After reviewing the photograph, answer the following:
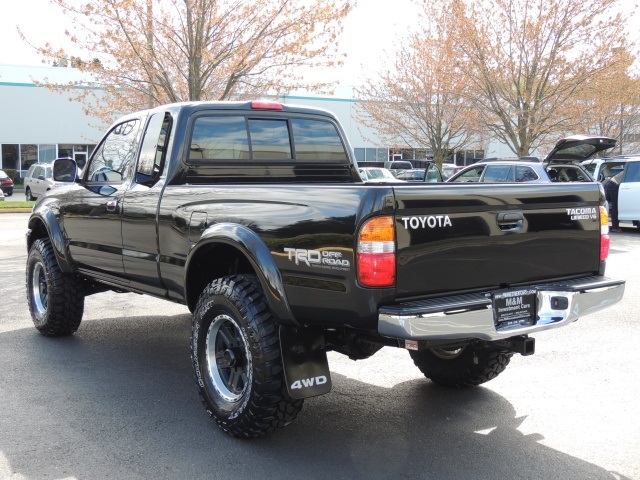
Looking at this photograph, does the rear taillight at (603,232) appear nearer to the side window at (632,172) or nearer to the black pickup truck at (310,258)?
the black pickup truck at (310,258)

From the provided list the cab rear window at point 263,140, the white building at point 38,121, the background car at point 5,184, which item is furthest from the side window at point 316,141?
the white building at point 38,121

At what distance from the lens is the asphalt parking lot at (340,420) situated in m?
3.75

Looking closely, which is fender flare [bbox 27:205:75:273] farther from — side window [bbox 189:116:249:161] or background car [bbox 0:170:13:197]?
background car [bbox 0:170:13:197]

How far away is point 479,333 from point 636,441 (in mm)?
1421

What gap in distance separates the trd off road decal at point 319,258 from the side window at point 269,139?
1817 mm

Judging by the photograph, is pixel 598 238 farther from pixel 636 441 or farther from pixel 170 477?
pixel 170 477

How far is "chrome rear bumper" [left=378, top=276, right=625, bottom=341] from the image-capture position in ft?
10.9

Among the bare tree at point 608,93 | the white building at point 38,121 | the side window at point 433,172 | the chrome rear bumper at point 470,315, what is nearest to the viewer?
the chrome rear bumper at point 470,315

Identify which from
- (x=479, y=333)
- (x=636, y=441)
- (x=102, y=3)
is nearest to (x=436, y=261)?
(x=479, y=333)

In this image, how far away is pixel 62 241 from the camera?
6.23 meters

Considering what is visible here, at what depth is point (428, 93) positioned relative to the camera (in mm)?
27094

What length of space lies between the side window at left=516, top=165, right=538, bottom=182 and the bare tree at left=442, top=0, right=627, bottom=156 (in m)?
8.34

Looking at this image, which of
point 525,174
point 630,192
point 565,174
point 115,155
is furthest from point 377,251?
point 630,192

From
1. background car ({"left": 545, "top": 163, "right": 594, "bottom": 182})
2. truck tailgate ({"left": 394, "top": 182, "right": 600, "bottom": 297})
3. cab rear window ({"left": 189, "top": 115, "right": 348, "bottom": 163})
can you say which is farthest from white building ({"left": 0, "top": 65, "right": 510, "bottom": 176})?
truck tailgate ({"left": 394, "top": 182, "right": 600, "bottom": 297})
